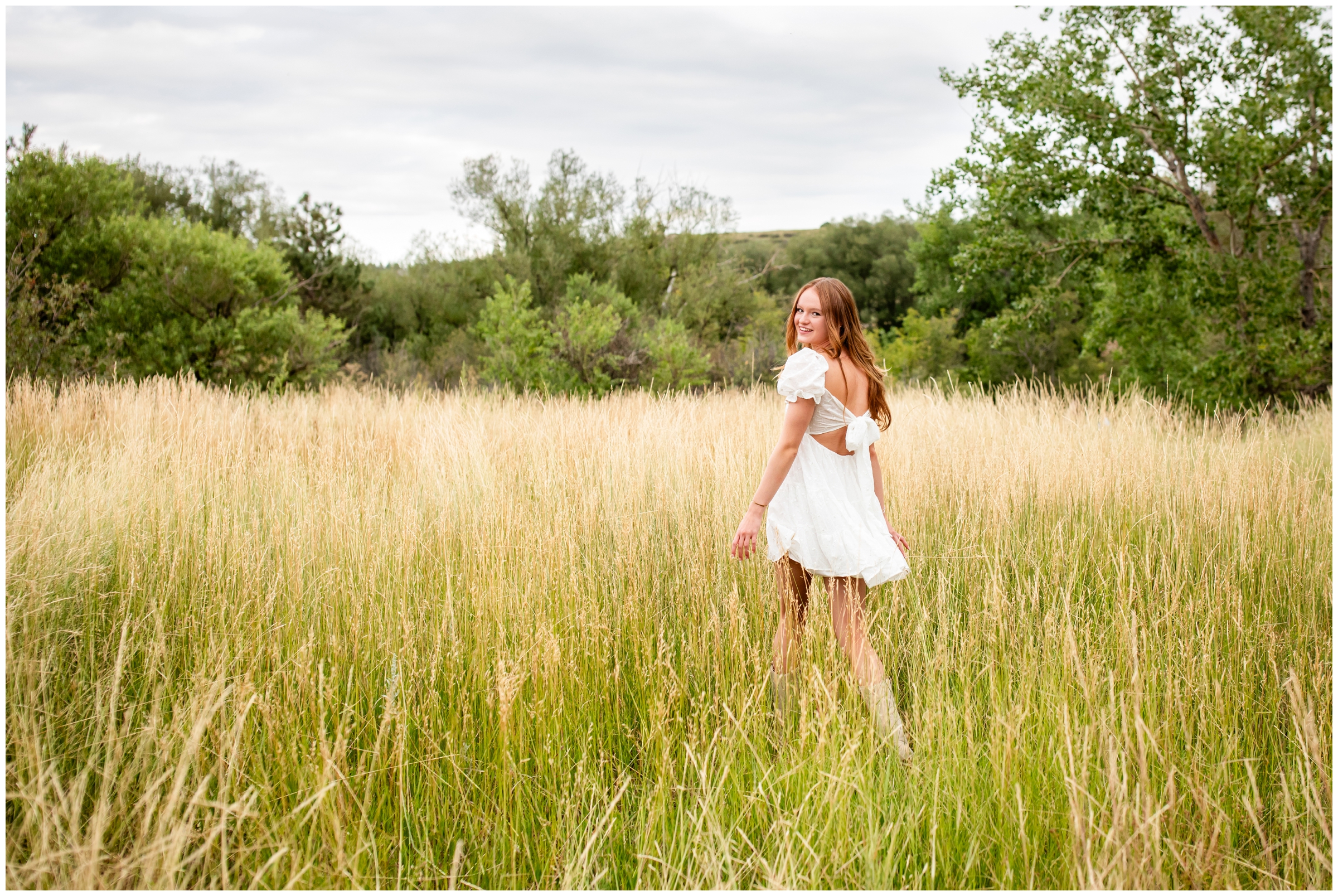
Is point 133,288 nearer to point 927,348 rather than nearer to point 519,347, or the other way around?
point 519,347

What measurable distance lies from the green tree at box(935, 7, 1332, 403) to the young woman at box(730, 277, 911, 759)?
9.86 meters

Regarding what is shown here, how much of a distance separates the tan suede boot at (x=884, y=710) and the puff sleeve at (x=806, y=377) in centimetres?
103

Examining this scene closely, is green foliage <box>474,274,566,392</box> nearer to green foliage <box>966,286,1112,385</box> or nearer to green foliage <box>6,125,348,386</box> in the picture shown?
green foliage <box>6,125,348,386</box>

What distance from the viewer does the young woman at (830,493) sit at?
270 cm

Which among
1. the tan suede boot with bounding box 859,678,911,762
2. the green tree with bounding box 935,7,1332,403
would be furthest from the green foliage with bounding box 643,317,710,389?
the tan suede boot with bounding box 859,678,911,762

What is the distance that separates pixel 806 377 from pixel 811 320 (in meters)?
0.29

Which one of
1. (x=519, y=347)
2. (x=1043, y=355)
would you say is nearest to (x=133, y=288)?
(x=519, y=347)

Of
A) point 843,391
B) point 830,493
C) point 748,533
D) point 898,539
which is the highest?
point 843,391

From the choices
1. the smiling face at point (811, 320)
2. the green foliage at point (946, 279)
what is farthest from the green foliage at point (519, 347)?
the green foliage at point (946, 279)

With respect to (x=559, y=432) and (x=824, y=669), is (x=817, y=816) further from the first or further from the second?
(x=559, y=432)

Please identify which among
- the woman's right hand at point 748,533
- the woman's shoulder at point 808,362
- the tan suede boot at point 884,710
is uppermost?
the woman's shoulder at point 808,362

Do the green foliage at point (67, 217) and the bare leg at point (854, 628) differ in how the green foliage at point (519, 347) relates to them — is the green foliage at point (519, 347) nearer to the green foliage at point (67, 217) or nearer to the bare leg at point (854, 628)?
the green foliage at point (67, 217)

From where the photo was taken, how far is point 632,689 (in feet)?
9.78

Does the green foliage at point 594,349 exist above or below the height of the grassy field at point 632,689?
above
